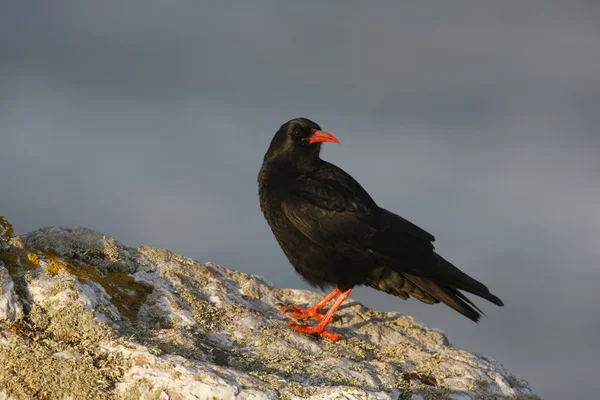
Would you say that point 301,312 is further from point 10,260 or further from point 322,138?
point 10,260

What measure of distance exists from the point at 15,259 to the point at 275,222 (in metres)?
3.50

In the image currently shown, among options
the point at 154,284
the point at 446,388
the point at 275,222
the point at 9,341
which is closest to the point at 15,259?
the point at 9,341

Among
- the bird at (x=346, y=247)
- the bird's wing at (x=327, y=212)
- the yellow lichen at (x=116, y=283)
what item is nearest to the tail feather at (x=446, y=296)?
the bird at (x=346, y=247)

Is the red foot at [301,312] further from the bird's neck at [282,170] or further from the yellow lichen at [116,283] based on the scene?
the yellow lichen at [116,283]

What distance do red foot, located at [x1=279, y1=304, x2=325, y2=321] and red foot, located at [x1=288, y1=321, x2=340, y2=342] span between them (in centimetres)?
56

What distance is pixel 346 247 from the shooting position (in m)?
8.41

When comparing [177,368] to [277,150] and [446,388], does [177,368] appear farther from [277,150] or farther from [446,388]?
[277,150]

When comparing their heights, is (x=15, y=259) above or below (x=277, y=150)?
below

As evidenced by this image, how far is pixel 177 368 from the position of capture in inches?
194

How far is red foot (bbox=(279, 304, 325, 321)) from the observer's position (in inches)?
324

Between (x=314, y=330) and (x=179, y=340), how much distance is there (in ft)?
7.18

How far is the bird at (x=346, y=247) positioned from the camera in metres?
8.34

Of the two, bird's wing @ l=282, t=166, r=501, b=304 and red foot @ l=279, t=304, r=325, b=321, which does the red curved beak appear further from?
red foot @ l=279, t=304, r=325, b=321

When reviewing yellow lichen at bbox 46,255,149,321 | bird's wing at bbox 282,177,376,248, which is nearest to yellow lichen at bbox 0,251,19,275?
yellow lichen at bbox 46,255,149,321
